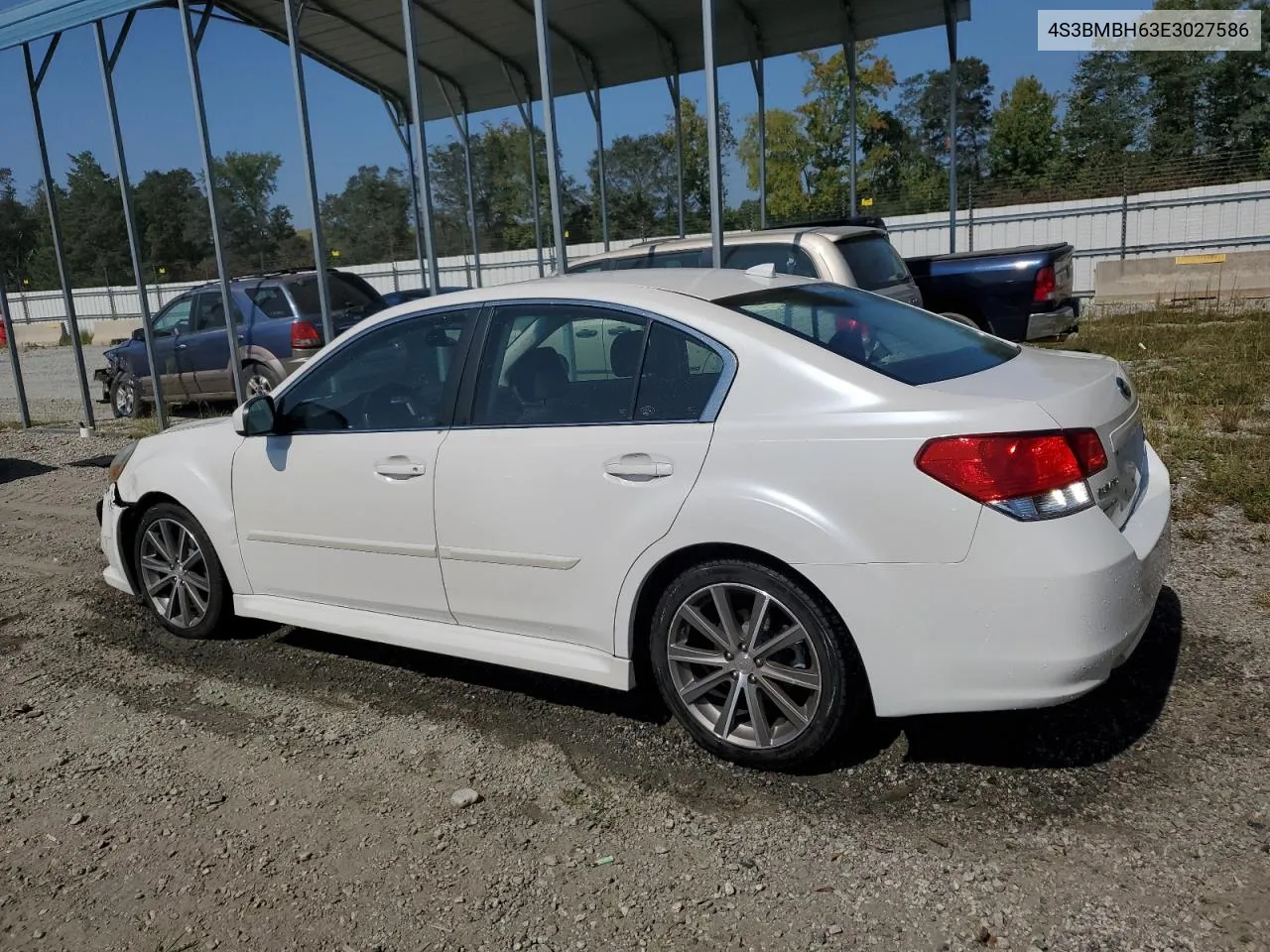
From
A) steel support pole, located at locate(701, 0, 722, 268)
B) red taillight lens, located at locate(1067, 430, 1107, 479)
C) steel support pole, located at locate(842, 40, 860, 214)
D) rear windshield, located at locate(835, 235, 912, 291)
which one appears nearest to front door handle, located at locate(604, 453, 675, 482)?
red taillight lens, located at locate(1067, 430, 1107, 479)

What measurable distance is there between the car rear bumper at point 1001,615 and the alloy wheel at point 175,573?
3160 millimetres

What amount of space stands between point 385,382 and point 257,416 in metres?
0.59

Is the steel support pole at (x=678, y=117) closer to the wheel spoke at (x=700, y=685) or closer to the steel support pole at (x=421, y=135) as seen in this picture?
the steel support pole at (x=421, y=135)

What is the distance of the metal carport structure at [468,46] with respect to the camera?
1002cm

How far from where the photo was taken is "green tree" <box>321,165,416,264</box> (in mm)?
41281

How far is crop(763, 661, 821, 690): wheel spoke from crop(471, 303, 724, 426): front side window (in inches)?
33.6

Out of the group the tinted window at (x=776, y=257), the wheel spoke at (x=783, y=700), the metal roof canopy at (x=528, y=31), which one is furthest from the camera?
the metal roof canopy at (x=528, y=31)

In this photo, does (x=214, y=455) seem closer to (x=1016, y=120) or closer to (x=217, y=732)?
(x=217, y=732)

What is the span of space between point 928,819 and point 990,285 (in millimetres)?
8669

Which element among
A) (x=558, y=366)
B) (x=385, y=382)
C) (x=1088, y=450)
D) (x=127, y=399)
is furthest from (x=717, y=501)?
(x=127, y=399)

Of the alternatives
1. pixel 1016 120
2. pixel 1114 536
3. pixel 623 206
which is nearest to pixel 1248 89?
pixel 1016 120

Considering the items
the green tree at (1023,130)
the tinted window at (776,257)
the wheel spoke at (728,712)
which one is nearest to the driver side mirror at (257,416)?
the wheel spoke at (728,712)

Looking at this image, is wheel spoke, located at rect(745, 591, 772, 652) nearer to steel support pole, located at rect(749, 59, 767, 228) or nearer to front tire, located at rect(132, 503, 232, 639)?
front tire, located at rect(132, 503, 232, 639)

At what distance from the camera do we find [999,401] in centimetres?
301
